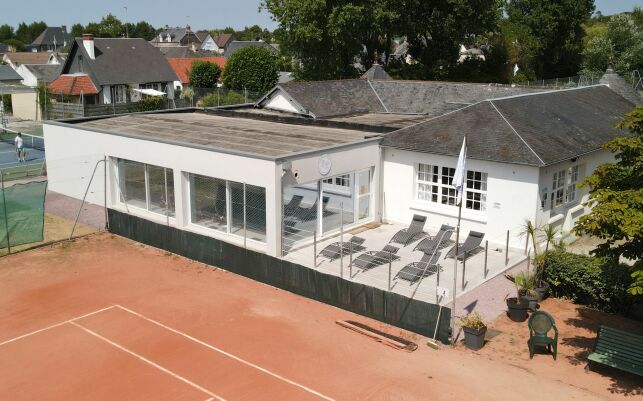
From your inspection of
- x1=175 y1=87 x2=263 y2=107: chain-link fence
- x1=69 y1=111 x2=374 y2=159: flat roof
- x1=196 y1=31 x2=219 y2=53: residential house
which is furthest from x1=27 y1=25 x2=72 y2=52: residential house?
x1=69 y1=111 x2=374 y2=159: flat roof

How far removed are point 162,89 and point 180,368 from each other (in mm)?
55045

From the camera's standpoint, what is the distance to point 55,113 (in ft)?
174

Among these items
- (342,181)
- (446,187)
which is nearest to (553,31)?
(446,187)

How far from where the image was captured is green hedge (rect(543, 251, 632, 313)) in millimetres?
17017

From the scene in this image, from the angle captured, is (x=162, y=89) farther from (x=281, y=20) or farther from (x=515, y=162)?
(x=515, y=162)

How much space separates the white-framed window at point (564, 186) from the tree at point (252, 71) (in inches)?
1551

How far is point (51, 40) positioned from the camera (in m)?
158

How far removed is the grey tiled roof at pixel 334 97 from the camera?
30359 millimetres

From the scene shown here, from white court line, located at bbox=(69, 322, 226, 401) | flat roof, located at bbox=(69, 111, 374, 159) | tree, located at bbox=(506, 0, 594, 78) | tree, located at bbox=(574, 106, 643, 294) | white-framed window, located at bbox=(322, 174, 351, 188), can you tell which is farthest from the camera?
tree, located at bbox=(506, 0, 594, 78)

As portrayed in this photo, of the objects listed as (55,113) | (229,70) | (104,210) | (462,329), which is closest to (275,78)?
(229,70)

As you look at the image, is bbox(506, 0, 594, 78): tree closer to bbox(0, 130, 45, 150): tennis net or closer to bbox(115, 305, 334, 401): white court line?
bbox(0, 130, 45, 150): tennis net

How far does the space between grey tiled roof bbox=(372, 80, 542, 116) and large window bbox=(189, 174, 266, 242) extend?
11.2 meters

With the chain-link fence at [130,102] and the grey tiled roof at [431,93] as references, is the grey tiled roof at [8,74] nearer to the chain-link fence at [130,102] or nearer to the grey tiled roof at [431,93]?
the chain-link fence at [130,102]

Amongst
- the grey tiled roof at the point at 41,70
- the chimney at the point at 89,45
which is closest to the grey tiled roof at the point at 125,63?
the chimney at the point at 89,45
